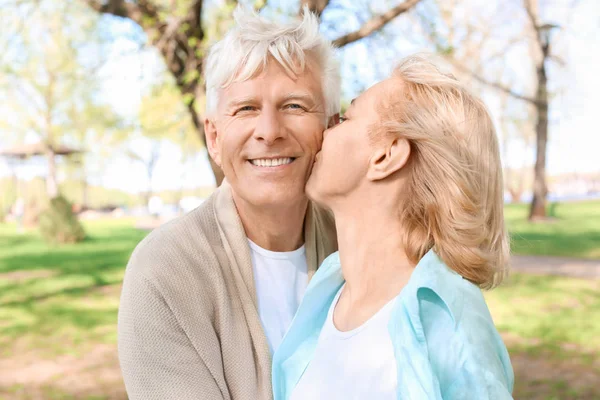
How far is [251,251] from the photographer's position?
2.44 metres

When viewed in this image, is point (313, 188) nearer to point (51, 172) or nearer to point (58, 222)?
point (58, 222)

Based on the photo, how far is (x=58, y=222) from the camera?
1811cm

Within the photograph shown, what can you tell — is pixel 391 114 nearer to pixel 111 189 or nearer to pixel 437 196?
pixel 437 196

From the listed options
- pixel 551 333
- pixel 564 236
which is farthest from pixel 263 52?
pixel 564 236

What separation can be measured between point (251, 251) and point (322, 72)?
723mm

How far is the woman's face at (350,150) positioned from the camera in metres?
1.90

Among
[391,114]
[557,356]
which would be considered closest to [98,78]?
[557,356]

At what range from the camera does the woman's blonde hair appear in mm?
1719

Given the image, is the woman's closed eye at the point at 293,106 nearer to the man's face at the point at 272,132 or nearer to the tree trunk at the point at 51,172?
the man's face at the point at 272,132

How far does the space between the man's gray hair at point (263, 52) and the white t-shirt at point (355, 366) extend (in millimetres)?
904

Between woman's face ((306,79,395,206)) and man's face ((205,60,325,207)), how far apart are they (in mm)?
212

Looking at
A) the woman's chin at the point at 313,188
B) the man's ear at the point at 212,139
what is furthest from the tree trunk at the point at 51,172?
the woman's chin at the point at 313,188

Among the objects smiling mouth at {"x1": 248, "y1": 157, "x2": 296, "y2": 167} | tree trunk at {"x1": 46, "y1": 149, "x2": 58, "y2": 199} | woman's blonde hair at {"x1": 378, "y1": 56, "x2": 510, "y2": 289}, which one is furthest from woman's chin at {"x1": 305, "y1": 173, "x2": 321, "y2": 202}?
tree trunk at {"x1": 46, "y1": 149, "x2": 58, "y2": 199}

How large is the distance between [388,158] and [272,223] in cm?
71
